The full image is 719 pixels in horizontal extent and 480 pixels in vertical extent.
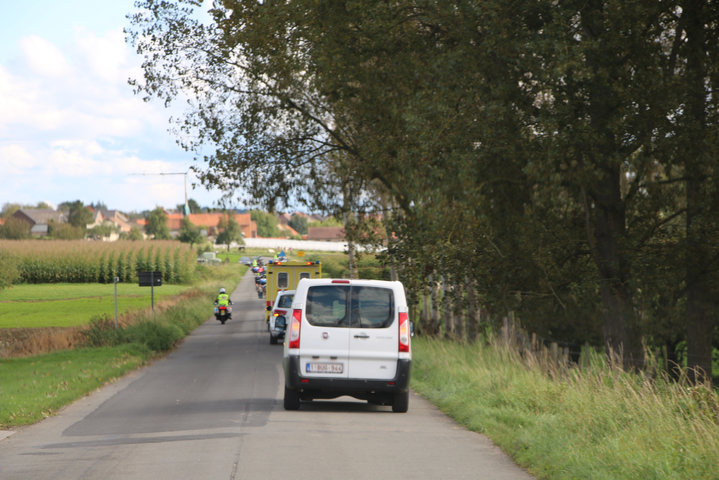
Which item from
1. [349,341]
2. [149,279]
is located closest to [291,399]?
[349,341]

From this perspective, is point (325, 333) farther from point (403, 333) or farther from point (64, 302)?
point (64, 302)

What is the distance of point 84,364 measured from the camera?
2414 cm

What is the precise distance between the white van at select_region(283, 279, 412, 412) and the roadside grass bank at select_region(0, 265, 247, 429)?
4135 mm

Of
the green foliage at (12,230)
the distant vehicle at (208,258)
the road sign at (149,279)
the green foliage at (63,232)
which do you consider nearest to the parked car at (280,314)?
the road sign at (149,279)

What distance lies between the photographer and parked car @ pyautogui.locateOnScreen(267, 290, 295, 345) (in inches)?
1217

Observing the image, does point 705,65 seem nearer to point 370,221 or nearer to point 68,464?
point 370,221

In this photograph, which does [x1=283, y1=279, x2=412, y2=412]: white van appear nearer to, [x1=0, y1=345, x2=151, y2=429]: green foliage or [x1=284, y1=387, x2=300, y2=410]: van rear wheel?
[x1=284, y1=387, x2=300, y2=410]: van rear wheel

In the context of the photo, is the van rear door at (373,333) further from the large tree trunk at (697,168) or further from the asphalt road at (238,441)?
the large tree trunk at (697,168)

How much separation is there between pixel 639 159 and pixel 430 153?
4035mm

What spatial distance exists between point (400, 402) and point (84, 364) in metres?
12.8

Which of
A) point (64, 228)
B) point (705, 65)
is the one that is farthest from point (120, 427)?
point (64, 228)

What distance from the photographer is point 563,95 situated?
57.3 feet

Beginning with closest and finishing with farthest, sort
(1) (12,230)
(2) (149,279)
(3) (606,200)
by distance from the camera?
(3) (606,200)
(2) (149,279)
(1) (12,230)

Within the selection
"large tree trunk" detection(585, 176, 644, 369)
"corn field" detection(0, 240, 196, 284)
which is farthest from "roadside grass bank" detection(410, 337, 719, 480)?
"corn field" detection(0, 240, 196, 284)
